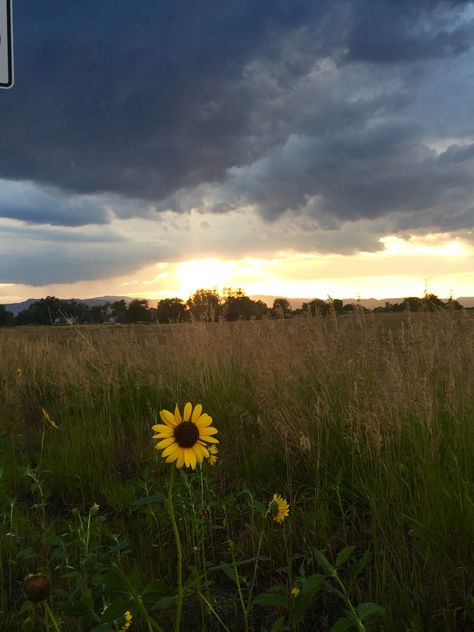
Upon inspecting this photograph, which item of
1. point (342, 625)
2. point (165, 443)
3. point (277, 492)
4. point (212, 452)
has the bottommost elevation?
point (277, 492)

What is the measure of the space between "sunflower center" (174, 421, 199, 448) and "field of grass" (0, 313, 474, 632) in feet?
0.71

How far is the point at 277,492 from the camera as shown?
3.16m

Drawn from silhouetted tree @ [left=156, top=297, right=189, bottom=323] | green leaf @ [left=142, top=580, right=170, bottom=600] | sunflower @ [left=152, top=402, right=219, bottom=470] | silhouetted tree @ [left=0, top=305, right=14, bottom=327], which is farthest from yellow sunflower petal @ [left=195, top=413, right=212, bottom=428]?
silhouetted tree @ [left=0, top=305, right=14, bottom=327]

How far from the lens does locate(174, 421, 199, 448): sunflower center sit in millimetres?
1651

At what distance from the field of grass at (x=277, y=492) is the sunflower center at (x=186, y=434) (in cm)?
22

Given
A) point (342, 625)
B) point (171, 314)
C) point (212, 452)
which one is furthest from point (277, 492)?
point (171, 314)

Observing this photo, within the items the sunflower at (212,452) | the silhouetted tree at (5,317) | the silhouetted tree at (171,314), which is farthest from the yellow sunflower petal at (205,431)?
the silhouetted tree at (5,317)

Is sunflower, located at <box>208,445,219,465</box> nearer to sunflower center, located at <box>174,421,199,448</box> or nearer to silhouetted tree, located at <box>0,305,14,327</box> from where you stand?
sunflower center, located at <box>174,421,199,448</box>

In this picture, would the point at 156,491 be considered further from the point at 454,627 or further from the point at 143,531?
the point at 454,627

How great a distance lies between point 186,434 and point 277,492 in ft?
5.52

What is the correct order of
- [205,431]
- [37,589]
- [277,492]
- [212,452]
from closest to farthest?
[37,589], [205,431], [212,452], [277,492]

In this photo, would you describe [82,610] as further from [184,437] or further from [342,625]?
[342,625]

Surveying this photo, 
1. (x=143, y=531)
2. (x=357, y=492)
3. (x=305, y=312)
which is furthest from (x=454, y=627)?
(x=305, y=312)

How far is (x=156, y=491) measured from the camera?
10.7 feet
